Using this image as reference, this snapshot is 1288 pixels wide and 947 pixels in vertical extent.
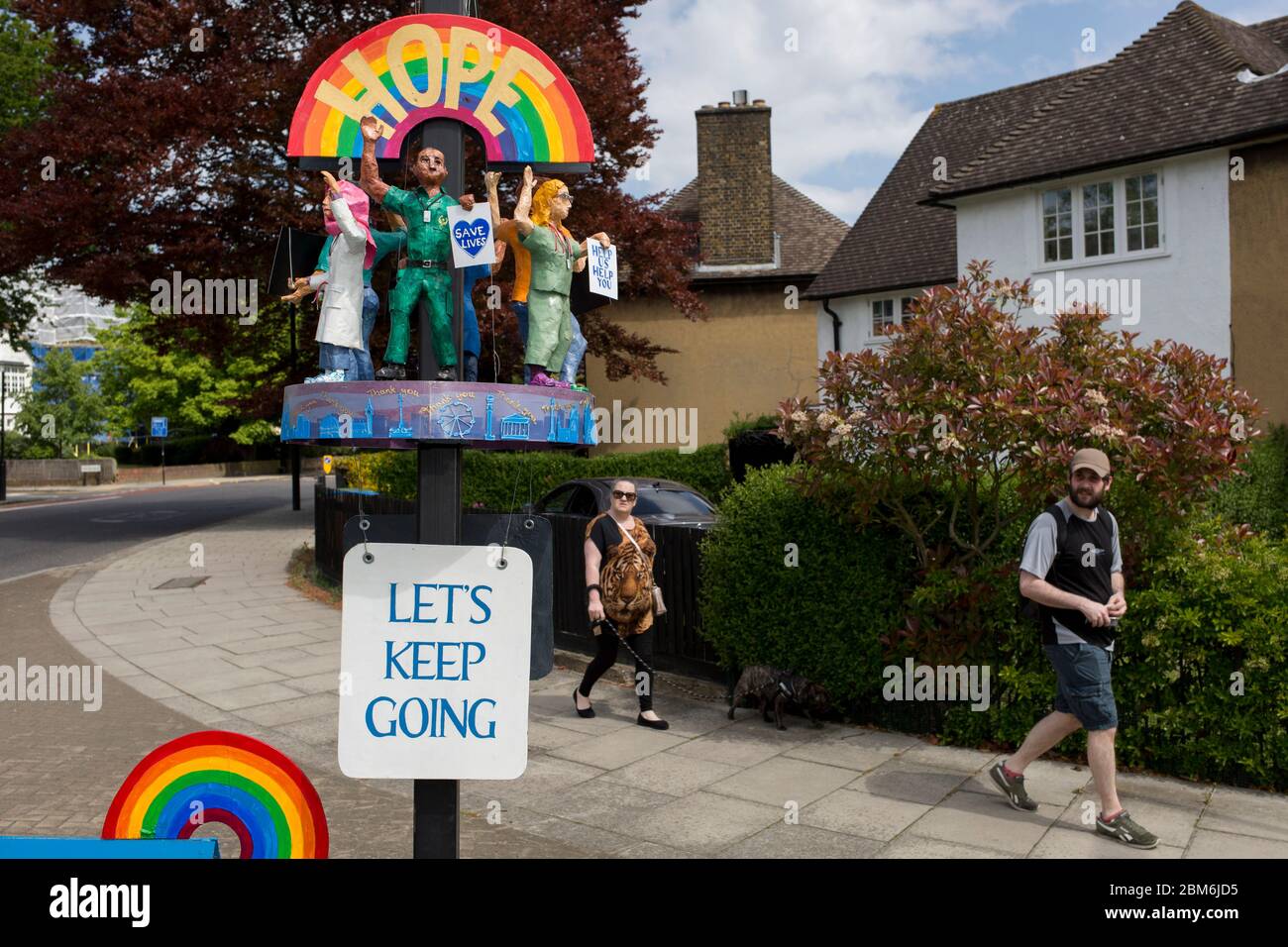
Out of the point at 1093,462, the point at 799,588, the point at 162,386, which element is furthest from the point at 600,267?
the point at 162,386

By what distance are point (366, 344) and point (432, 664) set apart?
1.00 metres

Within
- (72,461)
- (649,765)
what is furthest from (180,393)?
(649,765)

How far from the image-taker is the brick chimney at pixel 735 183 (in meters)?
26.4

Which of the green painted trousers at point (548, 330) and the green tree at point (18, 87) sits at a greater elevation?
the green tree at point (18, 87)

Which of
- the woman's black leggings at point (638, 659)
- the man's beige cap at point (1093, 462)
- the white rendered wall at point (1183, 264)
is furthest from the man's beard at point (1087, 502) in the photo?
the white rendered wall at point (1183, 264)

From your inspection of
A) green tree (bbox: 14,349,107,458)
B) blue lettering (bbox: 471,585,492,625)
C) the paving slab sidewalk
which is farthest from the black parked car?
green tree (bbox: 14,349,107,458)

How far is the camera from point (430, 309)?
306 cm

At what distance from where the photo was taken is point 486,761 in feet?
9.30

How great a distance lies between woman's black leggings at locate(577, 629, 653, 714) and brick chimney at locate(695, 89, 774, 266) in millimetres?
19900

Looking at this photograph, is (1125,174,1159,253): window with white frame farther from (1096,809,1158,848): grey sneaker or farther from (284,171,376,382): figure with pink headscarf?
(284,171,376,382): figure with pink headscarf

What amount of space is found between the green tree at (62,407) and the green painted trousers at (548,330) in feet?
202

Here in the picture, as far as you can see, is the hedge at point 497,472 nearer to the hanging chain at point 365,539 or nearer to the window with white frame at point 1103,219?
the window with white frame at point 1103,219

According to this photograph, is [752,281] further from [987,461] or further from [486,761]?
[486,761]

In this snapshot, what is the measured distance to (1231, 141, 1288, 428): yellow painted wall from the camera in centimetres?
1667
